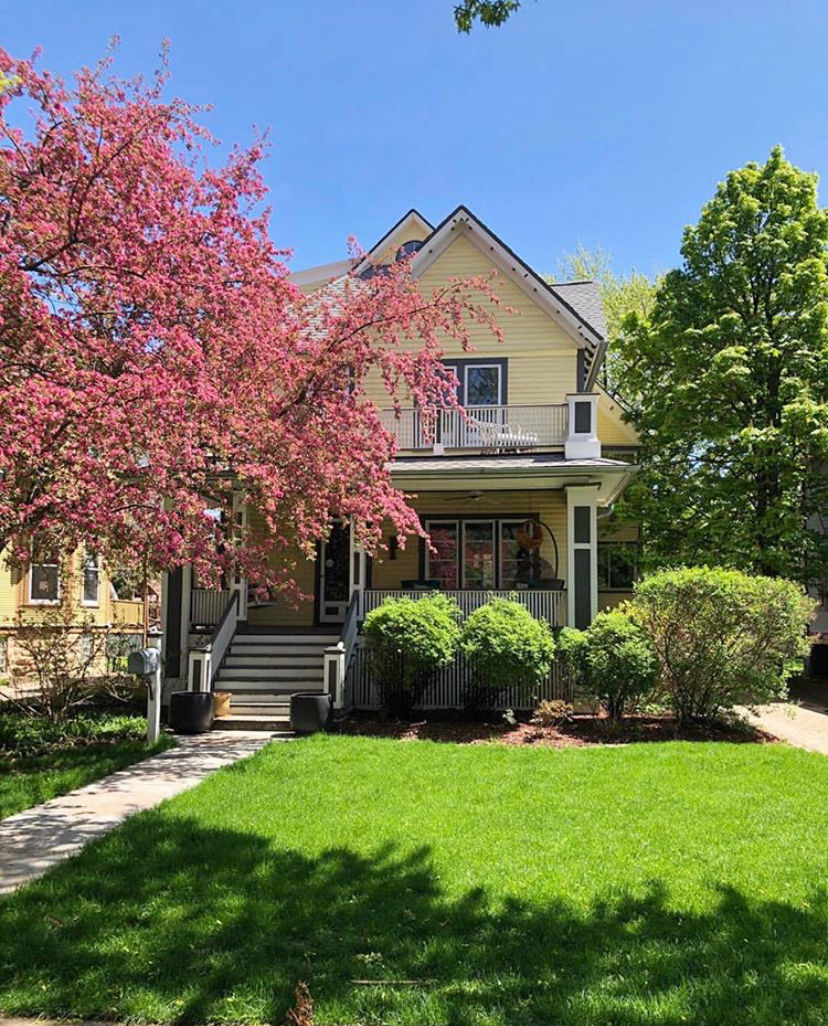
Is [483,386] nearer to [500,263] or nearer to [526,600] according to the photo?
[500,263]

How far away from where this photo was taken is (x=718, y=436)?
19.9 m

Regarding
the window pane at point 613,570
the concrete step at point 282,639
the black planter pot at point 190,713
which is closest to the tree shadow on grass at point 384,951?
the black planter pot at point 190,713

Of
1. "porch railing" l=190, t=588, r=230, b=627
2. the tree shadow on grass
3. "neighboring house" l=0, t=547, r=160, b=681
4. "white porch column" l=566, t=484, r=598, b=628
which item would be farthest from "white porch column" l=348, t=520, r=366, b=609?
the tree shadow on grass

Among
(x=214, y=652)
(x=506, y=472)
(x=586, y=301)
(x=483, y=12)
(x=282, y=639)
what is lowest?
(x=214, y=652)

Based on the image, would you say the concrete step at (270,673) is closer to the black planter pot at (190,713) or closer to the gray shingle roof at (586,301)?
the black planter pot at (190,713)

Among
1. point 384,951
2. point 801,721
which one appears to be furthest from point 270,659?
point 384,951

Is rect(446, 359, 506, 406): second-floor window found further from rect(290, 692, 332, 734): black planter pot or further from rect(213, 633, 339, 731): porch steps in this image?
rect(290, 692, 332, 734): black planter pot

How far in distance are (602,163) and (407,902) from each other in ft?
43.3

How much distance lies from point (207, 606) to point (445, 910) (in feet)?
35.8

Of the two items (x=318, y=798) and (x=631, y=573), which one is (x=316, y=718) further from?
(x=631, y=573)

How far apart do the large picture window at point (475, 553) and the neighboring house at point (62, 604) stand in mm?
5792

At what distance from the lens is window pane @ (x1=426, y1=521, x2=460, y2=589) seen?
16359mm

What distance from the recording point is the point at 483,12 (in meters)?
5.47

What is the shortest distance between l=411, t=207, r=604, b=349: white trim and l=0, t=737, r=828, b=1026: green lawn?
1068 cm
